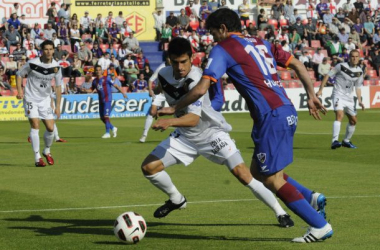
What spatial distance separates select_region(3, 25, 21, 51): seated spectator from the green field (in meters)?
17.5

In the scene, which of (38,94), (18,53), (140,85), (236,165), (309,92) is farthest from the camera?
(140,85)

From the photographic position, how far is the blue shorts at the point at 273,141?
8422 millimetres

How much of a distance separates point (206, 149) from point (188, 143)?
26 cm

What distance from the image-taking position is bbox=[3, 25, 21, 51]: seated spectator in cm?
3919

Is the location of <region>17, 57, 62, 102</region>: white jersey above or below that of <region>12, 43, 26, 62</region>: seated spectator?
above

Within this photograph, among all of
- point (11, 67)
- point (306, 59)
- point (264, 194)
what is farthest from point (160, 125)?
point (306, 59)

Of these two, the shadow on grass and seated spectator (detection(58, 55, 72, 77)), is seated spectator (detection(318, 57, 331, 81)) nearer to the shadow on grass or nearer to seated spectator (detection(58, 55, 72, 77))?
seated spectator (detection(58, 55, 72, 77))

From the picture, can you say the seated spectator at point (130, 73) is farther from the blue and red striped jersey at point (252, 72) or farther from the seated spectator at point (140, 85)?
the blue and red striped jersey at point (252, 72)

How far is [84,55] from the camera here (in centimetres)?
3975

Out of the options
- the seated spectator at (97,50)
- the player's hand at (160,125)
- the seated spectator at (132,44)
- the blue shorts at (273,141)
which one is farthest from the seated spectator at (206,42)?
the player's hand at (160,125)

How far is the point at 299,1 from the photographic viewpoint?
5072 cm

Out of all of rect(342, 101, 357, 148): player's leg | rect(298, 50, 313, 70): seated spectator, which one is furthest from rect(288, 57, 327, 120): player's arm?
rect(298, 50, 313, 70): seated spectator

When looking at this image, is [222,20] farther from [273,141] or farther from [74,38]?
[74,38]

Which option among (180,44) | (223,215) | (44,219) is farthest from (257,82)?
(44,219)
